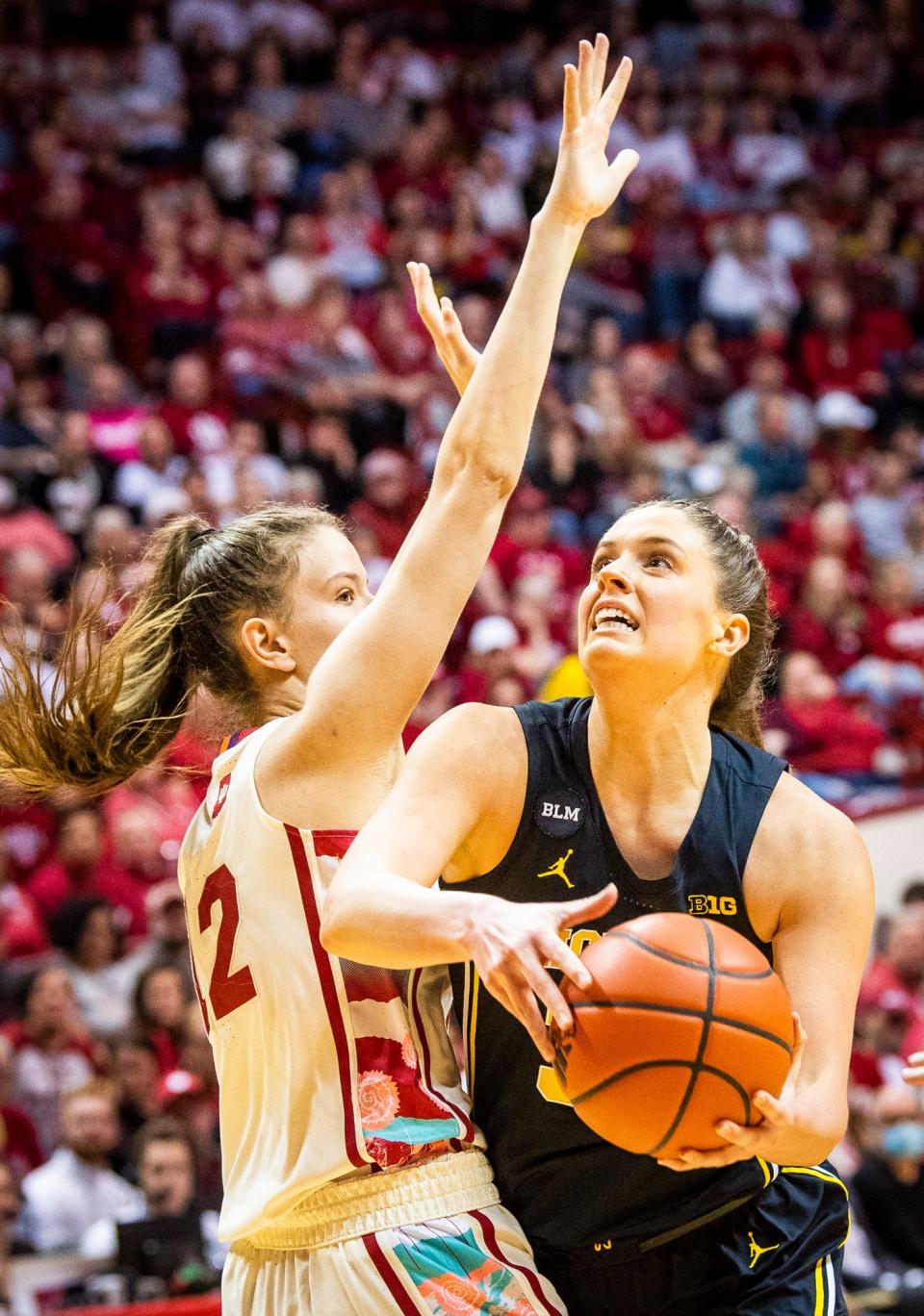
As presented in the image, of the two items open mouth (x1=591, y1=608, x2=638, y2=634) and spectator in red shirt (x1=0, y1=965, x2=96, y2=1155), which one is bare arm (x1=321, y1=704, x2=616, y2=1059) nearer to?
open mouth (x1=591, y1=608, x2=638, y2=634)

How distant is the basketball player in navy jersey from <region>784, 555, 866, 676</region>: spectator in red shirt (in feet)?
25.2

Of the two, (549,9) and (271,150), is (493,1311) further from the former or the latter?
(549,9)

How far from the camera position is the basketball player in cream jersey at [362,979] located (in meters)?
2.63

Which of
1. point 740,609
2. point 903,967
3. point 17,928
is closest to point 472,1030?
point 740,609

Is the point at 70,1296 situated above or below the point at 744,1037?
below

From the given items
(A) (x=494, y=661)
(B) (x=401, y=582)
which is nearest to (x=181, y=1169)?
(A) (x=494, y=661)

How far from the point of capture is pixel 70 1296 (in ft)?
20.0

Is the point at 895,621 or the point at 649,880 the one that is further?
the point at 895,621

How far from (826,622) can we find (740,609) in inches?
308

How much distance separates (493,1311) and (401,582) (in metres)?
1.09

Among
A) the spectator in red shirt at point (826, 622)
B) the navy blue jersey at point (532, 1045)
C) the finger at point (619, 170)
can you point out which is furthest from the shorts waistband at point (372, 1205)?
the spectator in red shirt at point (826, 622)

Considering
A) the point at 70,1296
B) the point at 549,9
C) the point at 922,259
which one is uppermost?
the point at 549,9

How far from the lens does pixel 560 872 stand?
289cm

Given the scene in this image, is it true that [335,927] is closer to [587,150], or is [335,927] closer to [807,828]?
[807,828]
